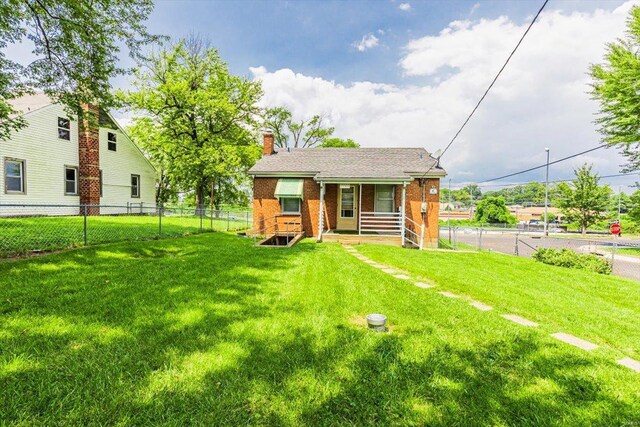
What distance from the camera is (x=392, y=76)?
1694cm

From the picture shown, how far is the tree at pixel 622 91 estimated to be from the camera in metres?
16.6

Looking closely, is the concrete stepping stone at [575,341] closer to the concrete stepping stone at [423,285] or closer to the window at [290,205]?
the concrete stepping stone at [423,285]

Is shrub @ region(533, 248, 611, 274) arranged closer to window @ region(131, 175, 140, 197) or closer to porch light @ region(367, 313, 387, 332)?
porch light @ region(367, 313, 387, 332)

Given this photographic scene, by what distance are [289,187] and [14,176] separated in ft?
48.1

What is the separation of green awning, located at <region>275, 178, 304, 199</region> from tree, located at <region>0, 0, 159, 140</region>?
24.0 feet

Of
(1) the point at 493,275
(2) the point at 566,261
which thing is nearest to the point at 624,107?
(2) the point at 566,261

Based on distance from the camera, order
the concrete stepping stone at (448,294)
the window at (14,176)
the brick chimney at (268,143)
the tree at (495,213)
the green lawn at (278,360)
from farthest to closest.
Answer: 1. the tree at (495,213)
2. the brick chimney at (268,143)
3. the window at (14,176)
4. the concrete stepping stone at (448,294)
5. the green lawn at (278,360)

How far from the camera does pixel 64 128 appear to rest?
1722 cm

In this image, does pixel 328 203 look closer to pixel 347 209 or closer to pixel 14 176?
pixel 347 209

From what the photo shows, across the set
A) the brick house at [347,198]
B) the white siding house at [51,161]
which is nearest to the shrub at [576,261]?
the brick house at [347,198]

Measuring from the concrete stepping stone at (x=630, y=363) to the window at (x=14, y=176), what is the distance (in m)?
22.8

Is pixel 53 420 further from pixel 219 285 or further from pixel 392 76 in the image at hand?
pixel 392 76

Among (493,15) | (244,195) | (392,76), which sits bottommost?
(244,195)

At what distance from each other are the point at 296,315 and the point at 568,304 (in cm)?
504
